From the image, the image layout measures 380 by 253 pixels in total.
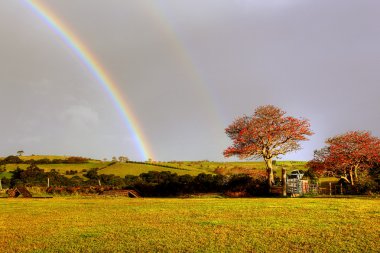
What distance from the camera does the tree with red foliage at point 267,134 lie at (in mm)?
42094

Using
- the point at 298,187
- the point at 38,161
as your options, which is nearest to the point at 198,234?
the point at 298,187

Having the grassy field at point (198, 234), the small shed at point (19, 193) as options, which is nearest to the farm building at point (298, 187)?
the grassy field at point (198, 234)

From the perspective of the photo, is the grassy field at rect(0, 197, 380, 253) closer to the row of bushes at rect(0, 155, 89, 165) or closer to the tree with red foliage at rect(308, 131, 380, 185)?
the tree with red foliage at rect(308, 131, 380, 185)

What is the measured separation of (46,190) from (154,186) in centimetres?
1178

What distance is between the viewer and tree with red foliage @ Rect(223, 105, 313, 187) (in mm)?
42094

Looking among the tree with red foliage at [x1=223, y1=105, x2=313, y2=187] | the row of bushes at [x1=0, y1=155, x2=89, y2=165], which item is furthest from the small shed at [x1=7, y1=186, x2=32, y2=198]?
the row of bushes at [x1=0, y1=155, x2=89, y2=165]

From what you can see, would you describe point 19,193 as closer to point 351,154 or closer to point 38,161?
point 351,154

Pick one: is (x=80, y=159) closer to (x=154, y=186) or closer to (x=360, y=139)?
(x=154, y=186)

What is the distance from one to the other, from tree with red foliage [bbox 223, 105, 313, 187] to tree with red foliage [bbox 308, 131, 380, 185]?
329 cm

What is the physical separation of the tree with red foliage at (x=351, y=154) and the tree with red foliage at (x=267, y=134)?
329cm

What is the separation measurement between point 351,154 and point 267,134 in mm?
8517

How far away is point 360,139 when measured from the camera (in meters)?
40.4

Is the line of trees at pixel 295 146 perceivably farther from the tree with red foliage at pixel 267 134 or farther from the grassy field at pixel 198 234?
the grassy field at pixel 198 234

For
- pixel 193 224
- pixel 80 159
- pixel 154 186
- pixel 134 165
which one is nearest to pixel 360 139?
pixel 154 186
